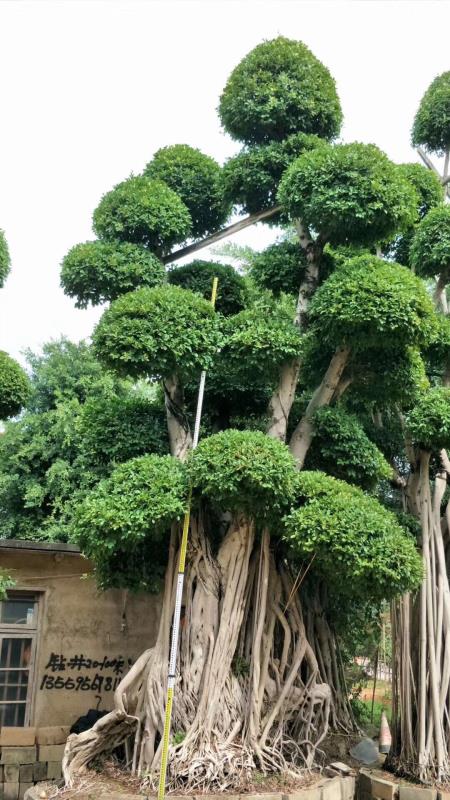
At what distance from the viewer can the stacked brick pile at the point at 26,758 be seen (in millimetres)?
6758

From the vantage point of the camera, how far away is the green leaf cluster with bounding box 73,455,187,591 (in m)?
5.55

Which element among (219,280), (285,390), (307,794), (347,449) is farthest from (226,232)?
(307,794)

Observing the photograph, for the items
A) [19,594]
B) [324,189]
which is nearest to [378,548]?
[324,189]

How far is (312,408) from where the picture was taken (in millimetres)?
6996

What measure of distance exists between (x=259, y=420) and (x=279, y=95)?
344 centimetres

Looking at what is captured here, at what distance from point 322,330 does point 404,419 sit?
176 centimetres

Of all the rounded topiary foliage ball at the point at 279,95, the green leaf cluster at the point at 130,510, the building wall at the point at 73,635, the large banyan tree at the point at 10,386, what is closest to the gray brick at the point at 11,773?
the building wall at the point at 73,635

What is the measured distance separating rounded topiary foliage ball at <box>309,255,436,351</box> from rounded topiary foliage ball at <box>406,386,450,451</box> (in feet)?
2.26

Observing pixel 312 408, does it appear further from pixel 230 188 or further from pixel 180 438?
pixel 230 188

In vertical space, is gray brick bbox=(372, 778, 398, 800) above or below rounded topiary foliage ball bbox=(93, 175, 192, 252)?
below

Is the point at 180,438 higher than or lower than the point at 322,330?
→ lower

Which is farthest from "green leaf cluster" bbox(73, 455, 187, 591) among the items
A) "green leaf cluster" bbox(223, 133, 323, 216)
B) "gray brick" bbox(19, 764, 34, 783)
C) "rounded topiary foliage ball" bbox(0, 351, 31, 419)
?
"green leaf cluster" bbox(223, 133, 323, 216)

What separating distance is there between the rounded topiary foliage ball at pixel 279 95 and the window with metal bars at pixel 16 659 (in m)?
5.42

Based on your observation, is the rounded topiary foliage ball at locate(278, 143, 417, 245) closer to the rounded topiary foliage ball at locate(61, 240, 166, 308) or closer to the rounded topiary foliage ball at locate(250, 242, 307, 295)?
the rounded topiary foliage ball at locate(250, 242, 307, 295)
